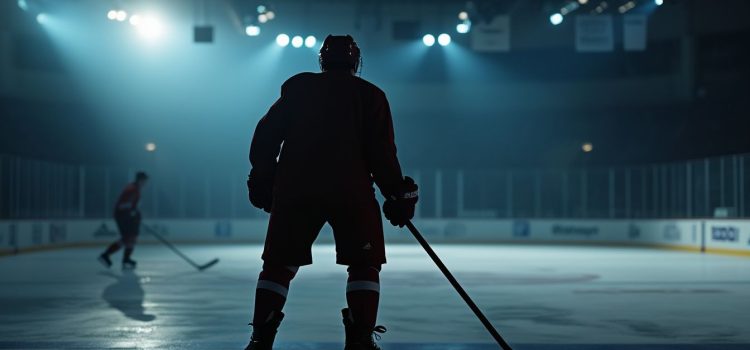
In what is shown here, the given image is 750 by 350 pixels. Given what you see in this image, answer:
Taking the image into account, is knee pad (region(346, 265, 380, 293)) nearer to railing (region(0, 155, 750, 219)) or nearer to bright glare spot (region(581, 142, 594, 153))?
railing (region(0, 155, 750, 219))

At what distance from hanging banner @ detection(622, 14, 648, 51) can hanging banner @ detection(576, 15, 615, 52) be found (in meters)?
0.34

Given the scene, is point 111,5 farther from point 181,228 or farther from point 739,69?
point 739,69

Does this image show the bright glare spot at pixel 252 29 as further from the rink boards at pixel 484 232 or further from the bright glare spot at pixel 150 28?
the rink boards at pixel 484 232

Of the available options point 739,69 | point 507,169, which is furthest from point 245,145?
point 739,69

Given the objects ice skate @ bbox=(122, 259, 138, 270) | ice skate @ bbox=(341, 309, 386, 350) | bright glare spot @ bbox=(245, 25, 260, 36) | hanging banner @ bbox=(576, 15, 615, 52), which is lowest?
ice skate @ bbox=(122, 259, 138, 270)

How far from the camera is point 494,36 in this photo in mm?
23672

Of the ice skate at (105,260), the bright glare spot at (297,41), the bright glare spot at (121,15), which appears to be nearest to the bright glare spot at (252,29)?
the bright glare spot at (297,41)

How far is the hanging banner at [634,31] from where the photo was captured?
72.4 ft

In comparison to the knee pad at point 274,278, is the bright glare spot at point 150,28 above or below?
above

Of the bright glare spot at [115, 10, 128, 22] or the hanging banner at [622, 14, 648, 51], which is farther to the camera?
the bright glare spot at [115, 10, 128, 22]

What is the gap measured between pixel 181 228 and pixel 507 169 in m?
11.0

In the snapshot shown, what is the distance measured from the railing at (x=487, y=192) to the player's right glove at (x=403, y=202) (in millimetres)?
20640

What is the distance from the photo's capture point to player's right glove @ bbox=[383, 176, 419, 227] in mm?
4613

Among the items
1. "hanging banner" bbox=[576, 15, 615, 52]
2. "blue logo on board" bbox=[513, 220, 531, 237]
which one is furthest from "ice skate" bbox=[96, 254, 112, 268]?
"blue logo on board" bbox=[513, 220, 531, 237]
